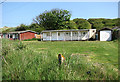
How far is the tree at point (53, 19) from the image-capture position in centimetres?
3816

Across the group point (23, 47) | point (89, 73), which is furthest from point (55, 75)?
point (23, 47)

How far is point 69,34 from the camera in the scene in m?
25.9

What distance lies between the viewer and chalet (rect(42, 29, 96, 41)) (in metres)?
24.8

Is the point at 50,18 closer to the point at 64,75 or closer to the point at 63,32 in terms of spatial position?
the point at 63,32

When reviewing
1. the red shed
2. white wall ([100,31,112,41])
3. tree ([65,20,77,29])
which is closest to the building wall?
the red shed

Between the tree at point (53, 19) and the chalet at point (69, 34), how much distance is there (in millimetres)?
11424

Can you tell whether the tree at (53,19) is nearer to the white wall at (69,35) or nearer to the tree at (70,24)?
the tree at (70,24)

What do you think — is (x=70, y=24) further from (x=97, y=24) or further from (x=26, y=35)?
(x=26, y=35)

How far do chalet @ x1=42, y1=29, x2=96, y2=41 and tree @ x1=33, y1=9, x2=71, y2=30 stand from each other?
11.4 meters

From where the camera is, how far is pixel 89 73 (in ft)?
9.50

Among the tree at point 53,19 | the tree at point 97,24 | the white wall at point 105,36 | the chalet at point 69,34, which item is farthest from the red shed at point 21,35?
the white wall at point 105,36

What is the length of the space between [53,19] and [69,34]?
14.2m

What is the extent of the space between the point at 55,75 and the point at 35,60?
0.99 m

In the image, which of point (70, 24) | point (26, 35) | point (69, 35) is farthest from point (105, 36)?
point (26, 35)
